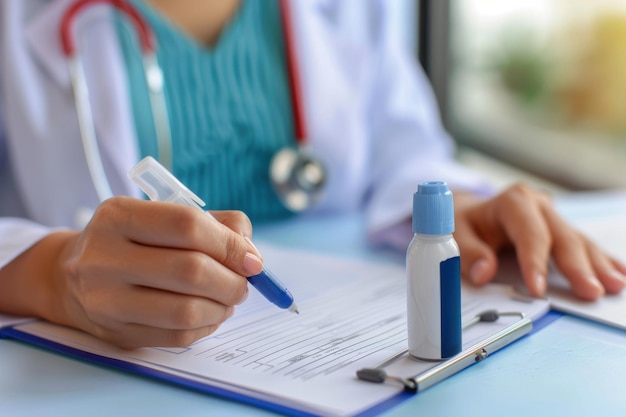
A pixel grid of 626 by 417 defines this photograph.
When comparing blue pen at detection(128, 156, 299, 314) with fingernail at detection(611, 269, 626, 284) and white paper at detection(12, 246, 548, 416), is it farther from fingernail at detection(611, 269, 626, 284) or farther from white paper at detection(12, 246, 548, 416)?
fingernail at detection(611, 269, 626, 284)

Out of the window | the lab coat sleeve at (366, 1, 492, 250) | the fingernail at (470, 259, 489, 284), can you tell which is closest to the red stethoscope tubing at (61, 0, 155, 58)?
the lab coat sleeve at (366, 1, 492, 250)

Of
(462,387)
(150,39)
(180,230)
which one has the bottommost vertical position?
(462,387)

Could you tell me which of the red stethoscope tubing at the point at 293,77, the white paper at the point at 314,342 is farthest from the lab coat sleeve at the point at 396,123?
the white paper at the point at 314,342

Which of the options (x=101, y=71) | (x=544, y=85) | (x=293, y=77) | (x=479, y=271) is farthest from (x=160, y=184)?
(x=544, y=85)

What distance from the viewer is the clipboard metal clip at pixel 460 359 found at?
452 mm

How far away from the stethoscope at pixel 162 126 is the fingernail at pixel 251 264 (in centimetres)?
39

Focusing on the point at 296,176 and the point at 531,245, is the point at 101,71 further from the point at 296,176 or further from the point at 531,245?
the point at 531,245

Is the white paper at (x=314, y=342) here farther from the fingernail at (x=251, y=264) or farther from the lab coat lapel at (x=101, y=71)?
the lab coat lapel at (x=101, y=71)

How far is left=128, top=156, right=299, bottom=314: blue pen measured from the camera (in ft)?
1.61

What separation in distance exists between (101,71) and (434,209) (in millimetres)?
533

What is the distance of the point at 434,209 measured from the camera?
0.46 meters

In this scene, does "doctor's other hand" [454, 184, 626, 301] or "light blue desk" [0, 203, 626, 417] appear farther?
"doctor's other hand" [454, 184, 626, 301]

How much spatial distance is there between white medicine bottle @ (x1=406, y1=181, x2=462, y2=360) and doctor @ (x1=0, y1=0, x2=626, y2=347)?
11 cm

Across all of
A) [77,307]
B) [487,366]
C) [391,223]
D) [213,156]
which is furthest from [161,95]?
[487,366]
